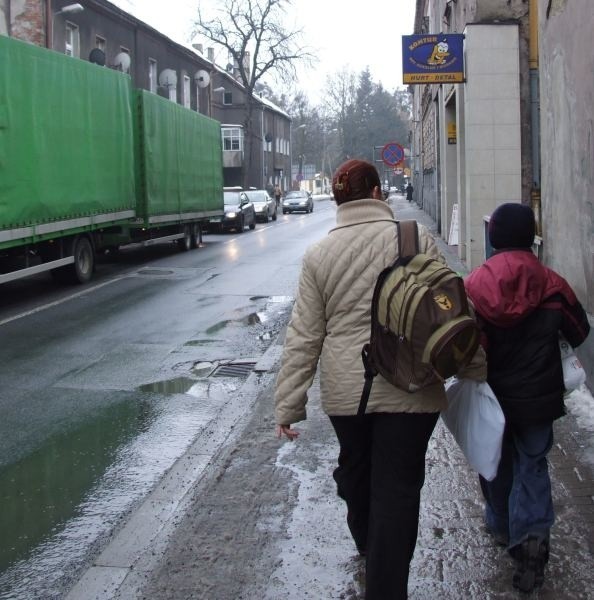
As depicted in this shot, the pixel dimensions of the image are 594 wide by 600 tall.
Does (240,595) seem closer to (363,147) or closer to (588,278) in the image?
(588,278)

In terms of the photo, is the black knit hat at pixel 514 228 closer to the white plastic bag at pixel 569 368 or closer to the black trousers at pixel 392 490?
the white plastic bag at pixel 569 368

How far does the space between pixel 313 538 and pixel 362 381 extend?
1.35 m

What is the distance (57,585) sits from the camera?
3787 millimetres

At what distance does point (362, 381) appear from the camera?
307 centimetres

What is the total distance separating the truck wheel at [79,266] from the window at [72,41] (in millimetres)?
17878

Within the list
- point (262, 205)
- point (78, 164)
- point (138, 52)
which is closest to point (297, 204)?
point (262, 205)

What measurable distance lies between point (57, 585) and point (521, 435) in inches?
84.6

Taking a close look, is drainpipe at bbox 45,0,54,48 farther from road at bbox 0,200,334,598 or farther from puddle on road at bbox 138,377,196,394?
puddle on road at bbox 138,377,196,394

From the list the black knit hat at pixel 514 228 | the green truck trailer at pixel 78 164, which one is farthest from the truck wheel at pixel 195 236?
Result: the black knit hat at pixel 514 228

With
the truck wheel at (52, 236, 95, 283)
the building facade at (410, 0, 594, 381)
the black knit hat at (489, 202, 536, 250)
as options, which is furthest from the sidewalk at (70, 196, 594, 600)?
the truck wheel at (52, 236, 95, 283)

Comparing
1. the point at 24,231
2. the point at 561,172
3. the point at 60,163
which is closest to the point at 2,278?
the point at 24,231

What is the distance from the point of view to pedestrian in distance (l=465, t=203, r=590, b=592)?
3439 mm

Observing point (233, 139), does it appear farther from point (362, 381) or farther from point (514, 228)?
point (362, 381)

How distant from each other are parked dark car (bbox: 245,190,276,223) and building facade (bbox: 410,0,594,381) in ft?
47.6
